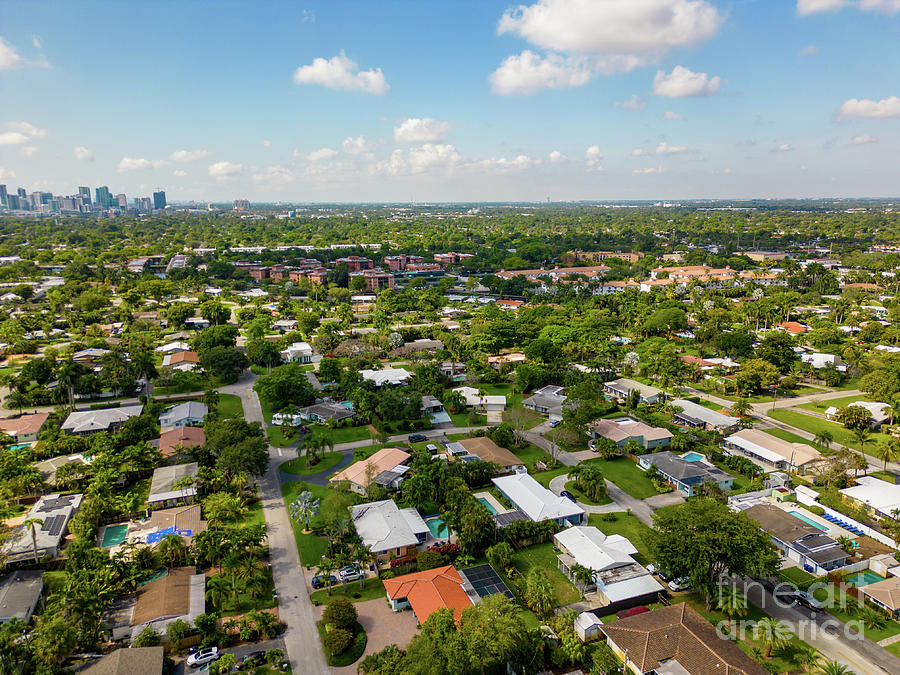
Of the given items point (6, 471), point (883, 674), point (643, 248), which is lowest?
point (883, 674)

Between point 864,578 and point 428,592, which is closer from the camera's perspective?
point 428,592

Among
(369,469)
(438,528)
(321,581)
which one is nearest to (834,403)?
(438,528)

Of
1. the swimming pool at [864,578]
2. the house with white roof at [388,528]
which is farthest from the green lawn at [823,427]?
the house with white roof at [388,528]

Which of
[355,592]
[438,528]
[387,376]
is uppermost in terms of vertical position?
[387,376]

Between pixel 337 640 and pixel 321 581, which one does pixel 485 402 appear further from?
pixel 337 640

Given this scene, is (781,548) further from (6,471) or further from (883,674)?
(6,471)

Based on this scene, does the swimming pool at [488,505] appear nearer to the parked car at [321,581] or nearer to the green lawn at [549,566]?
the green lawn at [549,566]

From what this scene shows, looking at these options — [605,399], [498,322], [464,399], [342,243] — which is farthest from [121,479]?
[342,243]
